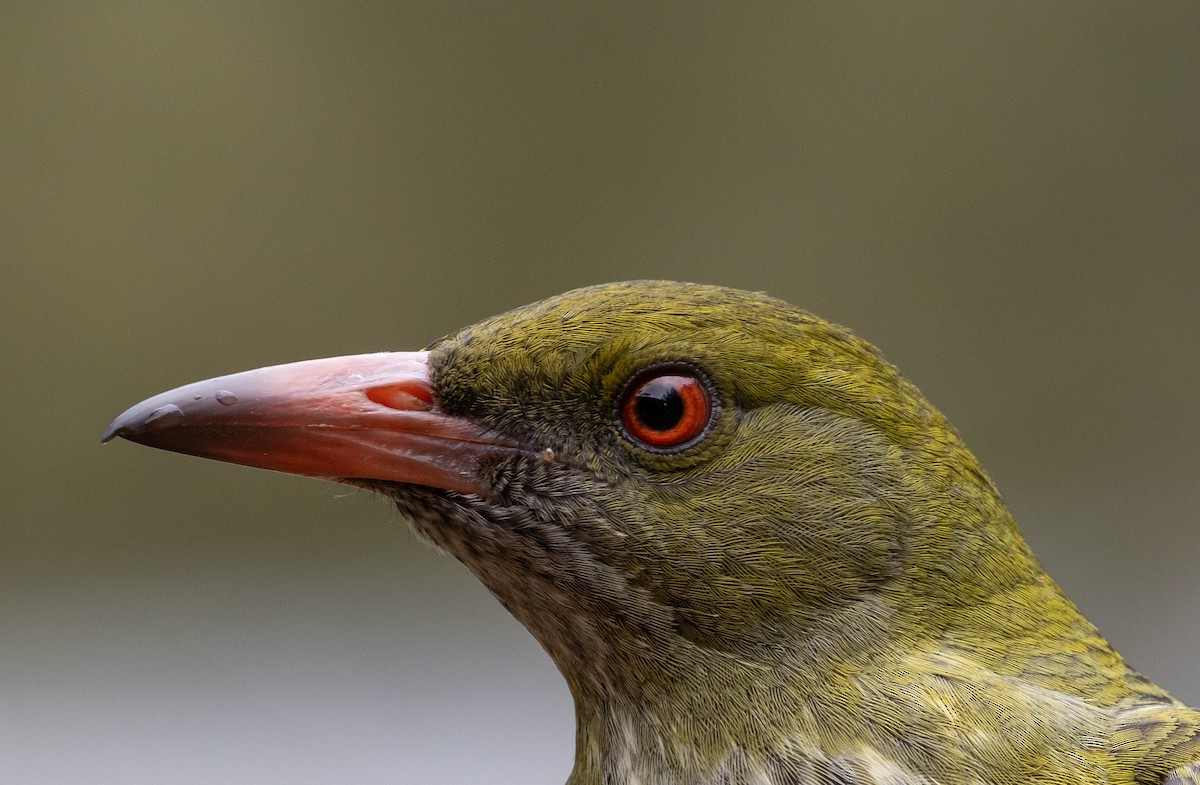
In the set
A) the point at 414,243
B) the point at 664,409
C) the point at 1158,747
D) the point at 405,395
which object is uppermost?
the point at 414,243

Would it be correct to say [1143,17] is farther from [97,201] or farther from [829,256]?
[97,201]

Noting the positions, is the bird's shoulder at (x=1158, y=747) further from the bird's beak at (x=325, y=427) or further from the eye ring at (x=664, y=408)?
the bird's beak at (x=325, y=427)

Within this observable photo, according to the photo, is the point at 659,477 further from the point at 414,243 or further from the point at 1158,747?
the point at 414,243

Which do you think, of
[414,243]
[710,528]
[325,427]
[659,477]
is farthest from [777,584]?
[414,243]

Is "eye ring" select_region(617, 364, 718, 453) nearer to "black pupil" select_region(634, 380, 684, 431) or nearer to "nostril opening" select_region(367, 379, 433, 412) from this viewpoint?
"black pupil" select_region(634, 380, 684, 431)

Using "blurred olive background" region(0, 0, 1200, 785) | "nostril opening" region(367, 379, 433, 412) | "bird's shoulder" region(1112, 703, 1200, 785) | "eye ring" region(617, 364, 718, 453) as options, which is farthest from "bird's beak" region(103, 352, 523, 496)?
"blurred olive background" region(0, 0, 1200, 785)

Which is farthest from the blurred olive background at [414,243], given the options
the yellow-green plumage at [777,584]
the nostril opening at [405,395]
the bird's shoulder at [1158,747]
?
the bird's shoulder at [1158,747]

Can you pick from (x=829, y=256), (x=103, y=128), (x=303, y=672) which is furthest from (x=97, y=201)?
(x=829, y=256)
